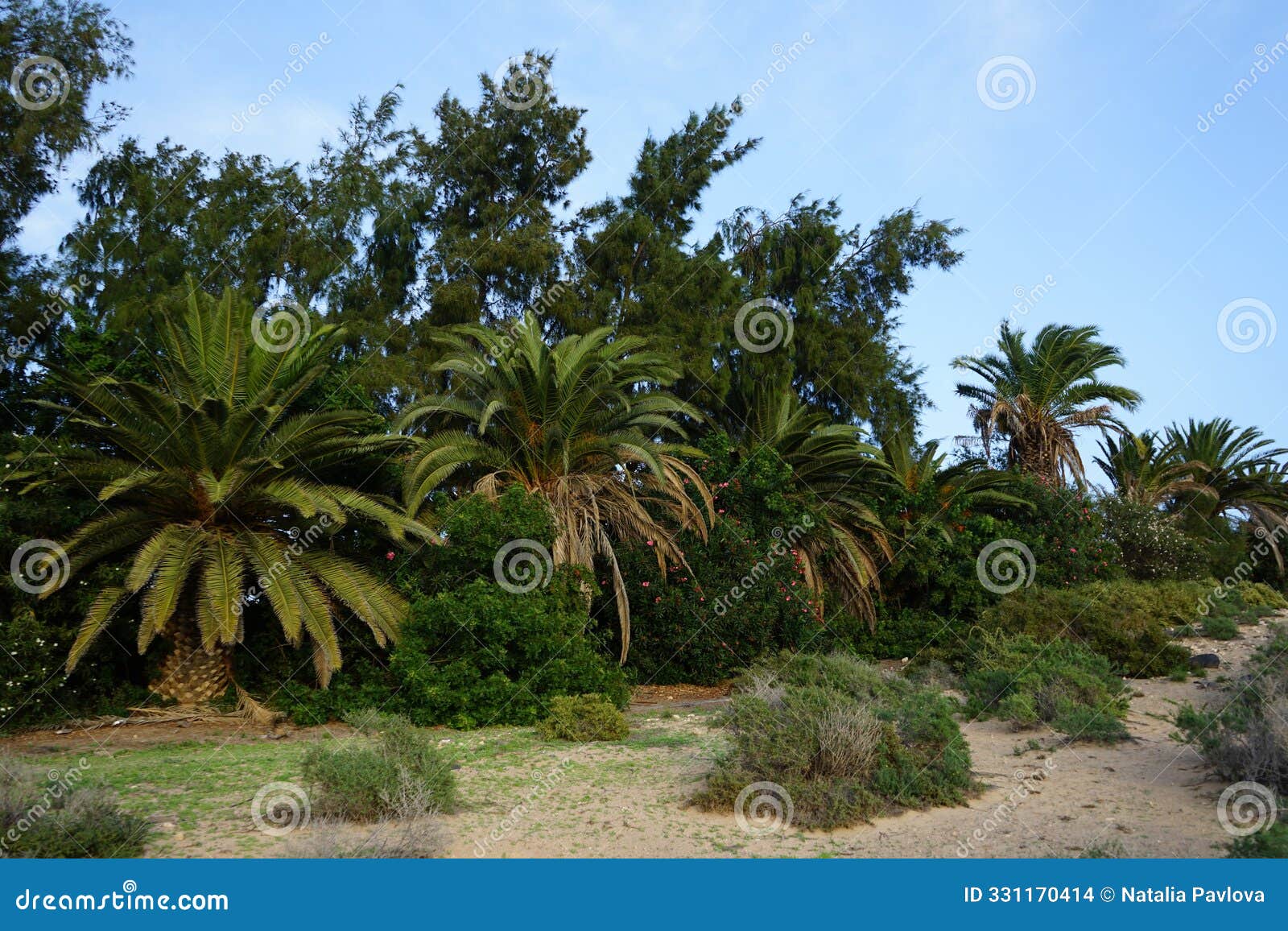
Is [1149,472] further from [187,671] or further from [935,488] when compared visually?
[187,671]

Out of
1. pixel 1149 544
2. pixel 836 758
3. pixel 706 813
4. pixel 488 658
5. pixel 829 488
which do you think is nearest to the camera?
pixel 706 813

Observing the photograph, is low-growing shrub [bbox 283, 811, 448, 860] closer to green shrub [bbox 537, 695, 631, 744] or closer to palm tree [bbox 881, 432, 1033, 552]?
green shrub [bbox 537, 695, 631, 744]

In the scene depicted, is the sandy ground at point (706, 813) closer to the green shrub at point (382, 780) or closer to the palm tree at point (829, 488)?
the green shrub at point (382, 780)

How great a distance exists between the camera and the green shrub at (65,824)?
5.38 meters

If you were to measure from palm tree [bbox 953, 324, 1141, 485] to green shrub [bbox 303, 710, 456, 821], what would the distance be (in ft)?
66.2

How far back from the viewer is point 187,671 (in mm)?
12375

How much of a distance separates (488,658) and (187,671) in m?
4.05

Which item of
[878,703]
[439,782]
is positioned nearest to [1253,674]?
[878,703]

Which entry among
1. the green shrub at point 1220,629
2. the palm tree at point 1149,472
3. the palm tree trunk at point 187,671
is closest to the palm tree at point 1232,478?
the palm tree at point 1149,472

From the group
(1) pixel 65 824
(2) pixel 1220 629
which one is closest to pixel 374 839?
(1) pixel 65 824

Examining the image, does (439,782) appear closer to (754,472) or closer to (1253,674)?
(1253,674)

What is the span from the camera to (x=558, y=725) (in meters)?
10.3

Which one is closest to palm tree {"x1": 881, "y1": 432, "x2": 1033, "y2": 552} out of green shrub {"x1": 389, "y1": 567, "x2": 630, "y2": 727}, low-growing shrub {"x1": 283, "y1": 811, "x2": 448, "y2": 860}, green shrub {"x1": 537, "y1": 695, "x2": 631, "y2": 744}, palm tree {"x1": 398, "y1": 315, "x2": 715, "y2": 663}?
palm tree {"x1": 398, "y1": 315, "x2": 715, "y2": 663}

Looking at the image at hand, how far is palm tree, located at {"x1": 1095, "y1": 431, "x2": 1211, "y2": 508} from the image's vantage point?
27.7 meters
